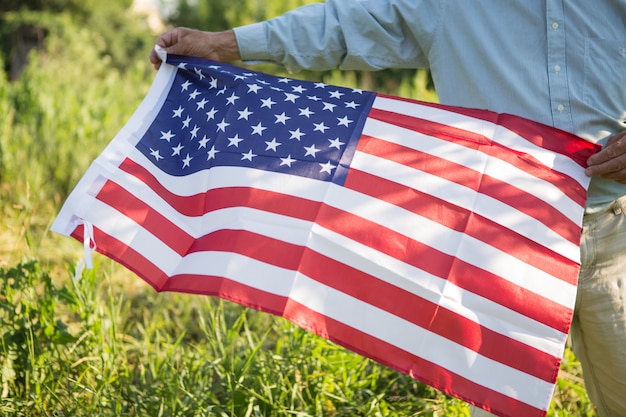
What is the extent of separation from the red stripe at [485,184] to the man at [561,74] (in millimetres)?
136

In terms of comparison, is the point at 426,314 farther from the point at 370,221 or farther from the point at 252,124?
the point at 252,124

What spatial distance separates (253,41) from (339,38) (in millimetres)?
304

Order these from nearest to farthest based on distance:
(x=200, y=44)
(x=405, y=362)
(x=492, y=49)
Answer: (x=405, y=362), (x=492, y=49), (x=200, y=44)

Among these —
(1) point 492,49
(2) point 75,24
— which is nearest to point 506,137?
(1) point 492,49

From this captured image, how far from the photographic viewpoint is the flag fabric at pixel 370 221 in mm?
1874

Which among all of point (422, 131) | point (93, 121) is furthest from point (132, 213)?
point (93, 121)

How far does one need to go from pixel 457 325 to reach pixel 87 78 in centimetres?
776

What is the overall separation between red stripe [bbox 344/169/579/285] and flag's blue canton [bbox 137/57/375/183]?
0.12 m

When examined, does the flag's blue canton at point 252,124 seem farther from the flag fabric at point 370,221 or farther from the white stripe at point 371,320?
the white stripe at point 371,320

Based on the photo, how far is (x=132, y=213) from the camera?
2.15 metres

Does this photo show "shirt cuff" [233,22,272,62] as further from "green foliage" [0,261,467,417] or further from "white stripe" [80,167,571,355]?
"green foliage" [0,261,467,417]

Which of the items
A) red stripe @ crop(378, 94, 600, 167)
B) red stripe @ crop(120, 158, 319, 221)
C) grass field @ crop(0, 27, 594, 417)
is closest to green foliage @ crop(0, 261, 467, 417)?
grass field @ crop(0, 27, 594, 417)

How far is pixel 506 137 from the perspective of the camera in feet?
6.88

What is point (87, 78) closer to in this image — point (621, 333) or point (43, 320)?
point (43, 320)
